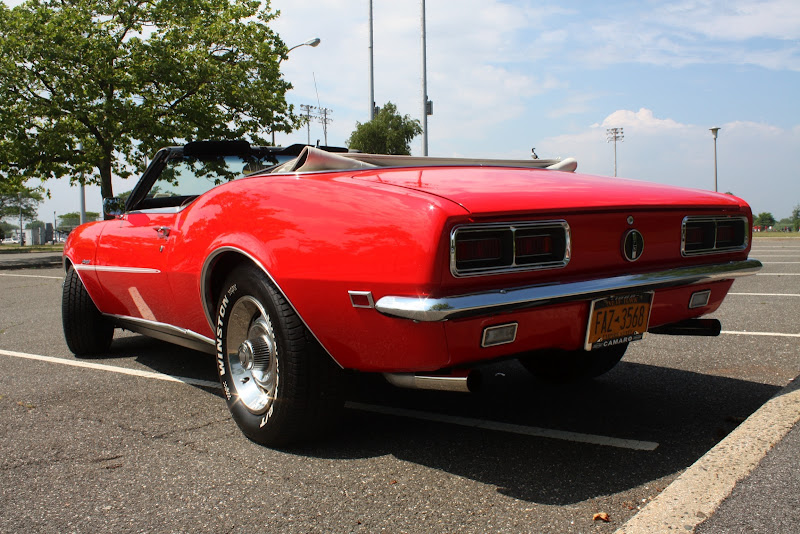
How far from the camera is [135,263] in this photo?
11.8ft

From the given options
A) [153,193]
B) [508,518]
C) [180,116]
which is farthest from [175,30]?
[508,518]

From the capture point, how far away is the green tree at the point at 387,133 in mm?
44531

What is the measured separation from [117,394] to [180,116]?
19.6 meters

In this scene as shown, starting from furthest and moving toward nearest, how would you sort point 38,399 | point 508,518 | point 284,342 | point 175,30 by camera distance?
point 175,30 < point 38,399 < point 284,342 < point 508,518

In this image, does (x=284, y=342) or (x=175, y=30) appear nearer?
(x=284, y=342)

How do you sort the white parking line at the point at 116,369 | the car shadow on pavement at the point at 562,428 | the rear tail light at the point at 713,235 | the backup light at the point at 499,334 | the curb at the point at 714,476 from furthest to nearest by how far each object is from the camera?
the white parking line at the point at 116,369, the rear tail light at the point at 713,235, the car shadow on pavement at the point at 562,428, the backup light at the point at 499,334, the curb at the point at 714,476

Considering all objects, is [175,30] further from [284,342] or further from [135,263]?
[284,342]

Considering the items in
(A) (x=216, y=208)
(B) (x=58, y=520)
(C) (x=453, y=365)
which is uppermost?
(A) (x=216, y=208)

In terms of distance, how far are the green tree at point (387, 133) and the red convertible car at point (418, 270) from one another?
41027 mm

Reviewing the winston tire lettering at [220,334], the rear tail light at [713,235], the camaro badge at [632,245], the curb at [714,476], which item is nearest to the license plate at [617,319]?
the camaro badge at [632,245]

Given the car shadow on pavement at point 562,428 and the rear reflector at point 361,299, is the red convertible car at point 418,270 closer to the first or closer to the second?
the rear reflector at point 361,299

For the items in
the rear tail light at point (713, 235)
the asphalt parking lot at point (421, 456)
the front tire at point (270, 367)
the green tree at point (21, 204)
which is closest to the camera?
the asphalt parking lot at point (421, 456)

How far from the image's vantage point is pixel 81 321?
176 inches

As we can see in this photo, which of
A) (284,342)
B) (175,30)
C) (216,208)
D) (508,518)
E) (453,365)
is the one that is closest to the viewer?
(508,518)
